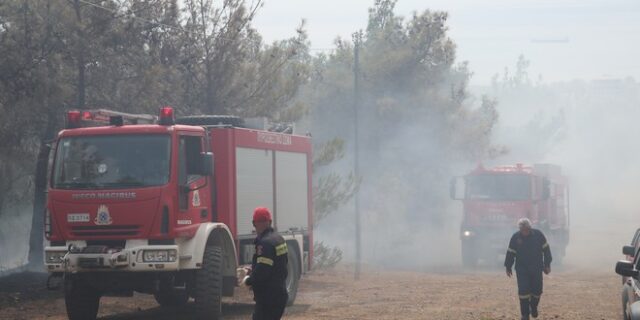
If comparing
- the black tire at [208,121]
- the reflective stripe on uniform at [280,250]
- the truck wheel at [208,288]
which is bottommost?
the truck wheel at [208,288]

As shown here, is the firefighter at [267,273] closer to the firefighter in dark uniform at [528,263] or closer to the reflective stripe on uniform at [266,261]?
the reflective stripe on uniform at [266,261]

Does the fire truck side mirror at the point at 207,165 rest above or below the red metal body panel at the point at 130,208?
above

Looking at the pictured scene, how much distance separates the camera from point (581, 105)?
406ft

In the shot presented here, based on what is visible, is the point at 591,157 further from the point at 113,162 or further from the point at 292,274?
the point at 113,162

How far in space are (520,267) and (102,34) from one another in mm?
10529

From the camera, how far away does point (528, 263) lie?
1473cm

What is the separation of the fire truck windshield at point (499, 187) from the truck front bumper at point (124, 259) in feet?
57.6

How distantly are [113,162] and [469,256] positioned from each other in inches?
701

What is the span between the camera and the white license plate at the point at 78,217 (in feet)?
45.7

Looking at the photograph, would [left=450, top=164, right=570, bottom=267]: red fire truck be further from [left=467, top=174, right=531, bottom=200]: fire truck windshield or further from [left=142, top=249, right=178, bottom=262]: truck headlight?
[left=142, top=249, right=178, bottom=262]: truck headlight

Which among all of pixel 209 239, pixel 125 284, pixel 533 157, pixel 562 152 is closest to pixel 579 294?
pixel 209 239

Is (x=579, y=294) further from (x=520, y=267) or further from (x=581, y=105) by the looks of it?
(x=581, y=105)

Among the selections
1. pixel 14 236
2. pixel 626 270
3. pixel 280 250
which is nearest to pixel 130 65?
pixel 14 236

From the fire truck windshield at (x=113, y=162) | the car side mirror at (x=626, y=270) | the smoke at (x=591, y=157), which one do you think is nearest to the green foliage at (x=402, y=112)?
the smoke at (x=591, y=157)
